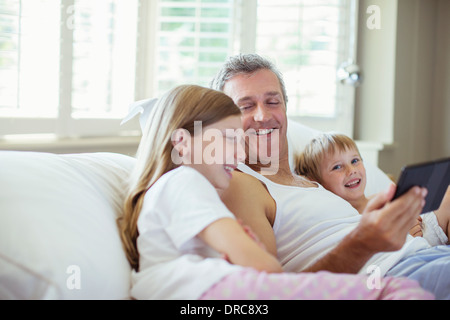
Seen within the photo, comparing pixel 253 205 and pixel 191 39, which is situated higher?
pixel 191 39

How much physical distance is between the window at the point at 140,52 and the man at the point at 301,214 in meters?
0.93

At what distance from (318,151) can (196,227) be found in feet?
2.91

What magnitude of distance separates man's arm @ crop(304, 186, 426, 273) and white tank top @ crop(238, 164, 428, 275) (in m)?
0.25

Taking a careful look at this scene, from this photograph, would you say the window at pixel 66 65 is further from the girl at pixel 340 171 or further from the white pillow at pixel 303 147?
the girl at pixel 340 171

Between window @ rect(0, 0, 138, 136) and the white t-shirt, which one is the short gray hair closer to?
the white t-shirt

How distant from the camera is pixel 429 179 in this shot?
1.11m

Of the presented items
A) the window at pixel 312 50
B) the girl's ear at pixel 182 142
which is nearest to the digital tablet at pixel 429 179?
the girl's ear at pixel 182 142

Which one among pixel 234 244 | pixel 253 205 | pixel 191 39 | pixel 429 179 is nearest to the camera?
pixel 234 244

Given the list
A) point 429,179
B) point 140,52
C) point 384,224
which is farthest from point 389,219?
point 140,52

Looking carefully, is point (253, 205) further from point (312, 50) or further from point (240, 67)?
point (312, 50)

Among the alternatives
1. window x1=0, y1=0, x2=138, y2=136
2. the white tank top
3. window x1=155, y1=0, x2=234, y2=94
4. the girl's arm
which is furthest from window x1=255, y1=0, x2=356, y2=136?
the girl's arm

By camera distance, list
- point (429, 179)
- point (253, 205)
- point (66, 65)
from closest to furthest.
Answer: point (429, 179), point (253, 205), point (66, 65)

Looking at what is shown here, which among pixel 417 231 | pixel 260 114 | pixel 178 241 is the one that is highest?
pixel 260 114
